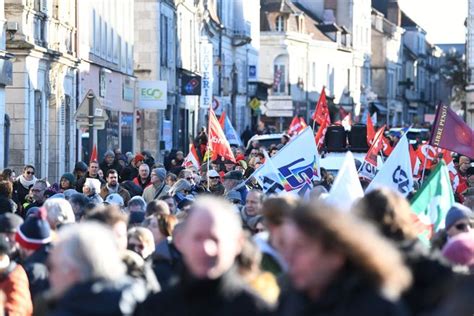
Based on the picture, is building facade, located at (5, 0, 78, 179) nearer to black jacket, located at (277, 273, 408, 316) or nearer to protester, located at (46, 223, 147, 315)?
protester, located at (46, 223, 147, 315)

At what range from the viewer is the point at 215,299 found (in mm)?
6832

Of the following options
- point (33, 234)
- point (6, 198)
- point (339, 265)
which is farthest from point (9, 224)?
point (6, 198)

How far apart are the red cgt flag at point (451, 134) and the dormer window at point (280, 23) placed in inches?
2640

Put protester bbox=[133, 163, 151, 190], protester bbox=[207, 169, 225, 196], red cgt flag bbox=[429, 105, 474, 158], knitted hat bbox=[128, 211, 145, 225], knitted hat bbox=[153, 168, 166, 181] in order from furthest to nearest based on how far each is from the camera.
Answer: protester bbox=[133, 163, 151, 190] → red cgt flag bbox=[429, 105, 474, 158] → knitted hat bbox=[153, 168, 166, 181] → protester bbox=[207, 169, 225, 196] → knitted hat bbox=[128, 211, 145, 225]

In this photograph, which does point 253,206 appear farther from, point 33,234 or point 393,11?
point 393,11

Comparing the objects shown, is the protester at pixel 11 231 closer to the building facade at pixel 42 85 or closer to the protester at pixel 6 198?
the protester at pixel 6 198

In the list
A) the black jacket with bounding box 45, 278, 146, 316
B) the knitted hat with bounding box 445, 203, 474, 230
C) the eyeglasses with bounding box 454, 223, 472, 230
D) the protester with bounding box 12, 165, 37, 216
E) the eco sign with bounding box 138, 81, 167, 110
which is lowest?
the protester with bounding box 12, 165, 37, 216

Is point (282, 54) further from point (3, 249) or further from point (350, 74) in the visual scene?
point (3, 249)

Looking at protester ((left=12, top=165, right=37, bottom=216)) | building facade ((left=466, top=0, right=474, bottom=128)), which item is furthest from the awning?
protester ((left=12, top=165, right=37, bottom=216))

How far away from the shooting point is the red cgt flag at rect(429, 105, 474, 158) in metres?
22.3

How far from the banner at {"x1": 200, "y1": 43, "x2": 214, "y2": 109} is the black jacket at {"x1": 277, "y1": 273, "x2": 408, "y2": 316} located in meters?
49.9

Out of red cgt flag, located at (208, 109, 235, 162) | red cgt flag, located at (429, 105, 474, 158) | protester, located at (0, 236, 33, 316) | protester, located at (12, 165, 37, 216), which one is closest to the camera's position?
protester, located at (0, 236, 33, 316)

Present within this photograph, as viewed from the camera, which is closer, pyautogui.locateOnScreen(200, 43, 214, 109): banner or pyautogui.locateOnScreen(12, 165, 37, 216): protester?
pyautogui.locateOnScreen(12, 165, 37, 216): protester

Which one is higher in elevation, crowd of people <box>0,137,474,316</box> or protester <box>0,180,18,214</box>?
crowd of people <box>0,137,474,316</box>
